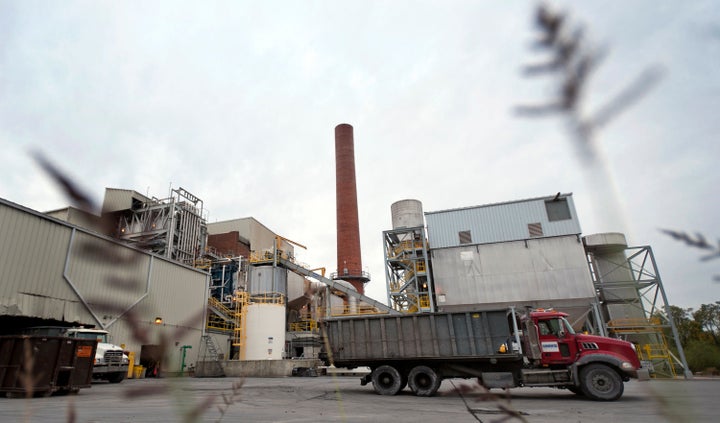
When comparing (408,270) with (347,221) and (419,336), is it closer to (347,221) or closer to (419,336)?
(347,221)

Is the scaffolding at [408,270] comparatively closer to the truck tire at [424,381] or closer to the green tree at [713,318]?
the truck tire at [424,381]

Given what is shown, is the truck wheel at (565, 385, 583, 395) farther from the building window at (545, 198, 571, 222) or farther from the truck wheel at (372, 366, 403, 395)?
the building window at (545, 198, 571, 222)

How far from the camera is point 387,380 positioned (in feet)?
40.9

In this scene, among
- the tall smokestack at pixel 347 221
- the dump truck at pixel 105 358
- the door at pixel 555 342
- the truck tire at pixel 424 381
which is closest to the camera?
the door at pixel 555 342


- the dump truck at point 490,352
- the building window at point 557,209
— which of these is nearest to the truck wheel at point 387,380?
the dump truck at point 490,352

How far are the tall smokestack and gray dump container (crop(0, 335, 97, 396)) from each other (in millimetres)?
27707

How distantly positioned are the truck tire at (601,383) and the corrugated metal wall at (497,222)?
16.3 metres

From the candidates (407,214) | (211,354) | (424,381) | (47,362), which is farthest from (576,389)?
(211,354)

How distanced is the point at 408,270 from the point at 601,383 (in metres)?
19.4

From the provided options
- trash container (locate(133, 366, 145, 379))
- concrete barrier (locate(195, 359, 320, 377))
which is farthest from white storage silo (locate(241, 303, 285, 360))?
trash container (locate(133, 366, 145, 379))

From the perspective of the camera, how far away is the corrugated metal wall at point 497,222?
1025 inches

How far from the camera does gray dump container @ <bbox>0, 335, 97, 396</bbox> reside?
9.67 meters

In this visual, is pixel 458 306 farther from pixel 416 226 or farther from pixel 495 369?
pixel 495 369

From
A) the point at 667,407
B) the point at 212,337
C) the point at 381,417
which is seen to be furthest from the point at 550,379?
the point at 212,337
